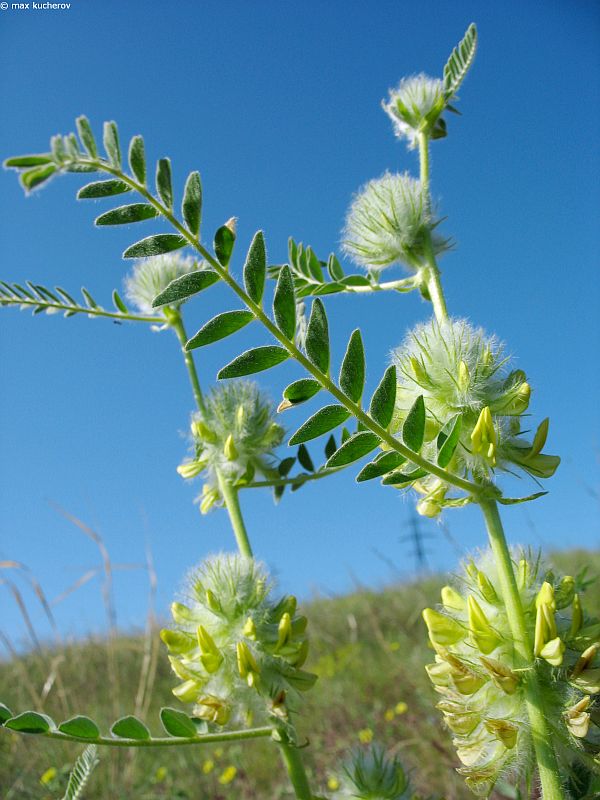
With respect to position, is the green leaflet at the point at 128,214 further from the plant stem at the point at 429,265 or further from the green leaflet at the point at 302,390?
the plant stem at the point at 429,265

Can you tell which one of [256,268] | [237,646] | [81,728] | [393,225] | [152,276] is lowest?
[81,728]

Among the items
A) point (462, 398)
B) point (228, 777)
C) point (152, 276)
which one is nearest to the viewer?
point (462, 398)

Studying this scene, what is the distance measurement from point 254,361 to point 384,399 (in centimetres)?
17

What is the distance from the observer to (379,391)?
87 cm

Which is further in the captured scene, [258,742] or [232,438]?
[258,742]

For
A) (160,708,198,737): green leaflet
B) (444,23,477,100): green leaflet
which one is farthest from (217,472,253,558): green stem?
(444,23,477,100): green leaflet

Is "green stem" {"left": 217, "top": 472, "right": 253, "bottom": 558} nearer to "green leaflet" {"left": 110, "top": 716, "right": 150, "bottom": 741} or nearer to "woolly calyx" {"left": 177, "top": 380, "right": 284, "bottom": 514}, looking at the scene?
"woolly calyx" {"left": 177, "top": 380, "right": 284, "bottom": 514}

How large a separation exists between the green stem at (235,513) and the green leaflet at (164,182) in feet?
2.15

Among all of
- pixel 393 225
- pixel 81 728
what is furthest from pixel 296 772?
pixel 393 225

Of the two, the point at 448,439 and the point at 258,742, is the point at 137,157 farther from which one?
the point at 258,742

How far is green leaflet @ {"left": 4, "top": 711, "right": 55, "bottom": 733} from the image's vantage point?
0.98 metres

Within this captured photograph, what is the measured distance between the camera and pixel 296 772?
114 centimetres

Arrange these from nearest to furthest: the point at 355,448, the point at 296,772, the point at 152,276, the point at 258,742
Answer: the point at 355,448 → the point at 296,772 → the point at 152,276 → the point at 258,742

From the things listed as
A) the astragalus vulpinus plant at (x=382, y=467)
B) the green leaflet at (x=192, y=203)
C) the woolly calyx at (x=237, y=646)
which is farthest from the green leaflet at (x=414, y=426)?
the woolly calyx at (x=237, y=646)
